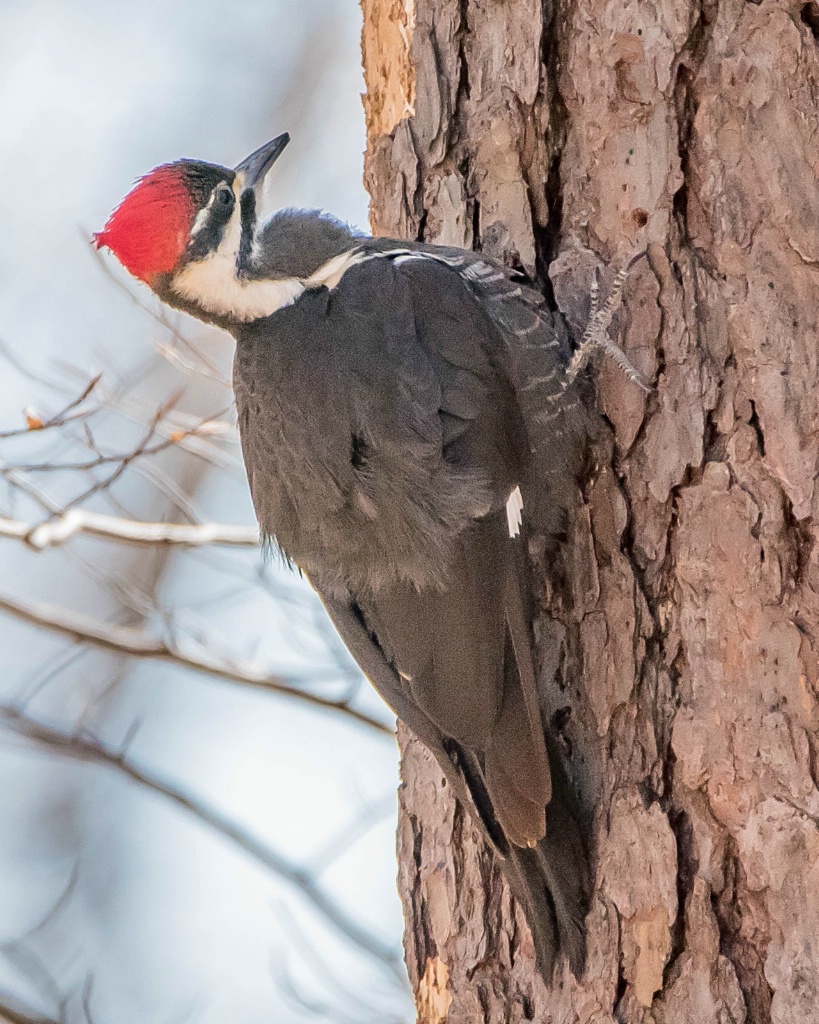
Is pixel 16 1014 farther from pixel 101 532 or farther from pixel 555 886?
pixel 555 886

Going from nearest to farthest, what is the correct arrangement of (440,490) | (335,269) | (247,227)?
1. (440,490)
2. (335,269)
3. (247,227)

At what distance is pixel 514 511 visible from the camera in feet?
5.70

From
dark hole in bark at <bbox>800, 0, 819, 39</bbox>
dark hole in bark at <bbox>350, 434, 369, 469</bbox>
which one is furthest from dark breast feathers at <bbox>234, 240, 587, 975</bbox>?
dark hole in bark at <bbox>800, 0, 819, 39</bbox>

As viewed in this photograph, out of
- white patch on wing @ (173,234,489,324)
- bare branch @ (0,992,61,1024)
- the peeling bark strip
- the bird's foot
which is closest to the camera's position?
the peeling bark strip

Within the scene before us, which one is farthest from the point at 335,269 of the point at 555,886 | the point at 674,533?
the point at 555,886

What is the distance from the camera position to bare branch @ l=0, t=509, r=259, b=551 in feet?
8.30

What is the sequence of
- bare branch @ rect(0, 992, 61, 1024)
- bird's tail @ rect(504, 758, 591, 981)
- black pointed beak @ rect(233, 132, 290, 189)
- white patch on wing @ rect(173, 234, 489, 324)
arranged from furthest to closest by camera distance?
bare branch @ rect(0, 992, 61, 1024) < black pointed beak @ rect(233, 132, 290, 189) < white patch on wing @ rect(173, 234, 489, 324) < bird's tail @ rect(504, 758, 591, 981)

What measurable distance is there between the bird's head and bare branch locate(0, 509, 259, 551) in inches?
26.2

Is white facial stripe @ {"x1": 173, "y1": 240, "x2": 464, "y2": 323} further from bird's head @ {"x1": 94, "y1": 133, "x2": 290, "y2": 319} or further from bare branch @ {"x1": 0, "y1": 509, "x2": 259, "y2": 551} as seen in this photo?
bare branch @ {"x1": 0, "y1": 509, "x2": 259, "y2": 551}

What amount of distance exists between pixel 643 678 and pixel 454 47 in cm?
114

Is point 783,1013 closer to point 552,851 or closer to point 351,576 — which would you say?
point 552,851

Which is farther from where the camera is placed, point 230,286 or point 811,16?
point 230,286

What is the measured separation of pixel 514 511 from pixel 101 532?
1204 millimetres

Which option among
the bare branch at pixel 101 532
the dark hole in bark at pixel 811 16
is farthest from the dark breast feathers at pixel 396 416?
the bare branch at pixel 101 532
